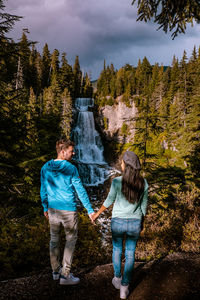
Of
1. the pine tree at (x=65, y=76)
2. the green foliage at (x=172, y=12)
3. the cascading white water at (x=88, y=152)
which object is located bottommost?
the cascading white water at (x=88, y=152)

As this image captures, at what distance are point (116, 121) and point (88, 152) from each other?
1706 cm

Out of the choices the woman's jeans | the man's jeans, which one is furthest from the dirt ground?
the woman's jeans

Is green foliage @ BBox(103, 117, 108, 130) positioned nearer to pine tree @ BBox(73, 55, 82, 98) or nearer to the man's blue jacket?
pine tree @ BBox(73, 55, 82, 98)

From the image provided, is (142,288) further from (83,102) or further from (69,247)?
(83,102)

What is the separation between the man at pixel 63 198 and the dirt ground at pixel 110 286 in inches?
10.4

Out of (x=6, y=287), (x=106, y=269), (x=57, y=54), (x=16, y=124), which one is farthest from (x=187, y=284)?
(x=57, y=54)

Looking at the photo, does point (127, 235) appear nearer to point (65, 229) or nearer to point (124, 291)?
point (124, 291)

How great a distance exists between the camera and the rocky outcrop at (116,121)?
152 feet

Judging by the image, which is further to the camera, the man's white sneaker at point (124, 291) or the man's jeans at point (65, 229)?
the man's jeans at point (65, 229)

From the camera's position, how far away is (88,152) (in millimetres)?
37344

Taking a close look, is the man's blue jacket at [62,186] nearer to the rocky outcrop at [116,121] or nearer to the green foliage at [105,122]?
the rocky outcrop at [116,121]

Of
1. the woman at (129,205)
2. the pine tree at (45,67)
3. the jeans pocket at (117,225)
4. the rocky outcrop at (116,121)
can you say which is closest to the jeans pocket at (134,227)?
the woman at (129,205)

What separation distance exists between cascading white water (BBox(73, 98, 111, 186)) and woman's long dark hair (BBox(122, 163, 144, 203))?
2485 cm

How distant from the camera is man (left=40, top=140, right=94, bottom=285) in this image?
2.96 m
